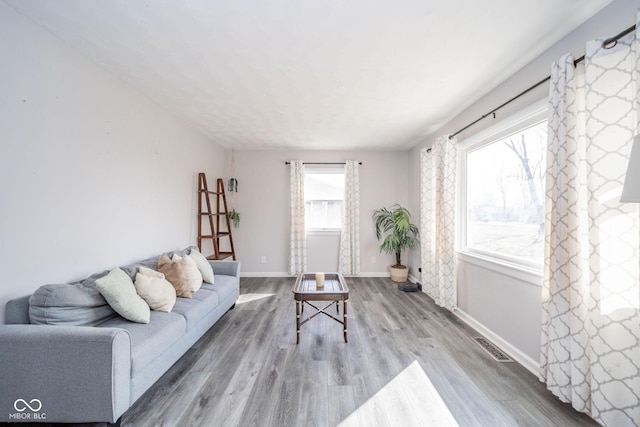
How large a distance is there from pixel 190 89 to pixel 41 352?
2385 millimetres

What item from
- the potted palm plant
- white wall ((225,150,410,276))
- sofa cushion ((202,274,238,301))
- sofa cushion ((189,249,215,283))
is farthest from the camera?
white wall ((225,150,410,276))

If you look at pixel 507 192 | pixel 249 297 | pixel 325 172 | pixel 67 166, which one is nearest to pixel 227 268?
pixel 249 297

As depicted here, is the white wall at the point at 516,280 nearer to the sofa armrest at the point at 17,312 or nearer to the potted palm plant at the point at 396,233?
the potted palm plant at the point at 396,233

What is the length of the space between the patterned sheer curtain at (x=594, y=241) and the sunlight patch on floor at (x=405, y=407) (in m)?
0.81

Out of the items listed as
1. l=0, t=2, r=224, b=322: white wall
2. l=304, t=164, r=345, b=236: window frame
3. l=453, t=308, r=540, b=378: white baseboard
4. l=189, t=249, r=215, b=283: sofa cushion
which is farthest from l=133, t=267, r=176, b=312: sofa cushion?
l=304, t=164, r=345, b=236: window frame

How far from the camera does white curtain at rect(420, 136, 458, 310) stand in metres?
3.28

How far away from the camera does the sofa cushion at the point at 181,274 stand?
2.53 metres

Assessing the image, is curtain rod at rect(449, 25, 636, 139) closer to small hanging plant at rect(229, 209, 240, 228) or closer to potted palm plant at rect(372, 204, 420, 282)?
potted palm plant at rect(372, 204, 420, 282)

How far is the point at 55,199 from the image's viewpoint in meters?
1.88

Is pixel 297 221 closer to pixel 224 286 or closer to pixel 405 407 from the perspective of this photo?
pixel 224 286

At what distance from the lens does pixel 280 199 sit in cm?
514

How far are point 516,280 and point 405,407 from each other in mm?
1498

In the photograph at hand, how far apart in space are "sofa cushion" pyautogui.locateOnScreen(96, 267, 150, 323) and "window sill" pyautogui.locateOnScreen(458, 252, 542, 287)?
3.04m

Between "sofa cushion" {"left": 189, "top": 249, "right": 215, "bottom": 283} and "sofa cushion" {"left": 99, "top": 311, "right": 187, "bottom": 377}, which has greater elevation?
"sofa cushion" {"left": 189, "top": 249, "right": 215, "bottom": 283}
